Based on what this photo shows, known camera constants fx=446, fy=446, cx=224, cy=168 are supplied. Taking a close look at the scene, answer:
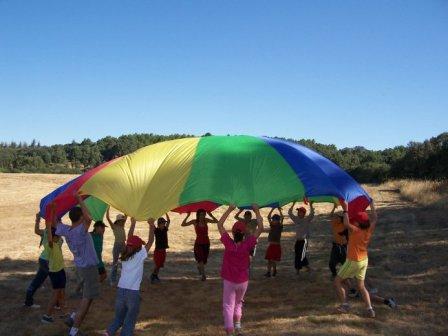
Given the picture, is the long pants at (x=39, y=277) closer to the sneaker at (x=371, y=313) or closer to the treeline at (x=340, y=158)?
the sneaker at (x=371, y=313)

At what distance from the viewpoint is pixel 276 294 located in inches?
300

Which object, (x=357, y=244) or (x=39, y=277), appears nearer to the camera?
(x=357, y=244)

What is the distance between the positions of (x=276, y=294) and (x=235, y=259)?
2.84 metres

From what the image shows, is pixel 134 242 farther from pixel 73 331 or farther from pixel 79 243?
pixel 73 331

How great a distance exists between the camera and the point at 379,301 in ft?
21.6

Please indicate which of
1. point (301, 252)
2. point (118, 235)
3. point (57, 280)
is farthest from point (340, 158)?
point (57, 280)

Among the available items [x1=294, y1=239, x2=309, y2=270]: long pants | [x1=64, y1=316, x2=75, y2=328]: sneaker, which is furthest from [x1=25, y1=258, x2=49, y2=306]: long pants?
[x1=294, y1=239, x2=309, y2=270]: long pants

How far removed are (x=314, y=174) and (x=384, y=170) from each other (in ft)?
160

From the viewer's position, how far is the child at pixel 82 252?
5422 millimetres

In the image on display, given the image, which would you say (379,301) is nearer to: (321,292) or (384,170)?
(321,292)

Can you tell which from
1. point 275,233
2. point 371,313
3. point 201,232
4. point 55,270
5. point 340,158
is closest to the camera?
point 371,313

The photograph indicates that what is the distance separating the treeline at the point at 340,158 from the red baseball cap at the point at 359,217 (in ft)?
68.4

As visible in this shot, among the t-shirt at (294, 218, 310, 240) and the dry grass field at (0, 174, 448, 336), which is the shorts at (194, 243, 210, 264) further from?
the t-shirt at (294, 218, 310, 240)

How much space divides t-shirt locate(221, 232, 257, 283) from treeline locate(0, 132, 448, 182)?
21348 millimetres
